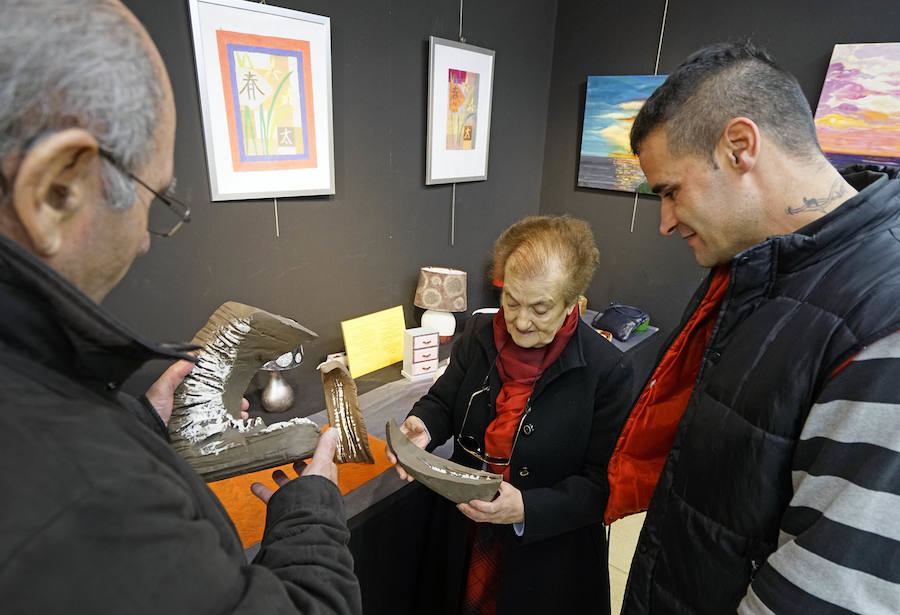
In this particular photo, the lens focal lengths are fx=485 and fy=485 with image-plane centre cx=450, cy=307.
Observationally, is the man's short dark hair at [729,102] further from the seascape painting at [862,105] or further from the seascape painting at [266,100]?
the seascape painting at [862,105]

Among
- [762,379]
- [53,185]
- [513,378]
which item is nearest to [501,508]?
[513,378]

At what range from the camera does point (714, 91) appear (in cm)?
90

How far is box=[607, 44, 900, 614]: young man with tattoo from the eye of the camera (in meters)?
0.66

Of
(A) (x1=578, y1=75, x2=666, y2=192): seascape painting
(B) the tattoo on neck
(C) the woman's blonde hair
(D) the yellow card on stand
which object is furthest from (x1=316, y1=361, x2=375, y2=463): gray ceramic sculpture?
(A) (x1=578, y1=75, x2=666, y2=192): seascape painting

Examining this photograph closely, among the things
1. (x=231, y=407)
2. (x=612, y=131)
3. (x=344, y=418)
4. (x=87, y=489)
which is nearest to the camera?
(x=87, y=489)

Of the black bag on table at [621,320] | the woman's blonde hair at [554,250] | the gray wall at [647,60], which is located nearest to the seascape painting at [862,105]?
the gray wall at [647,60]

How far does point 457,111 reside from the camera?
2570mm

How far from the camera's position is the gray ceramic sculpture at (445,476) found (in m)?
1.11

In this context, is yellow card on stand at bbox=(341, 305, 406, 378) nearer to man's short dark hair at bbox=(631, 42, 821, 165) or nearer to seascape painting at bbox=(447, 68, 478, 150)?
seascape painting at bbox=(447, 68, 478, 150)

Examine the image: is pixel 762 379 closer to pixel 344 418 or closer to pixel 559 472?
pixel 559 472

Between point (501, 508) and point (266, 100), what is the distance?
158 cm

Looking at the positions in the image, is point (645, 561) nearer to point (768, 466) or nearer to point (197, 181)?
point (768, 466)

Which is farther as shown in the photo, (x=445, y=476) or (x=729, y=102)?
(x=445, y=476)

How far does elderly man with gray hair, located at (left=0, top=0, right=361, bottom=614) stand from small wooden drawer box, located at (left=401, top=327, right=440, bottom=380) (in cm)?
159
